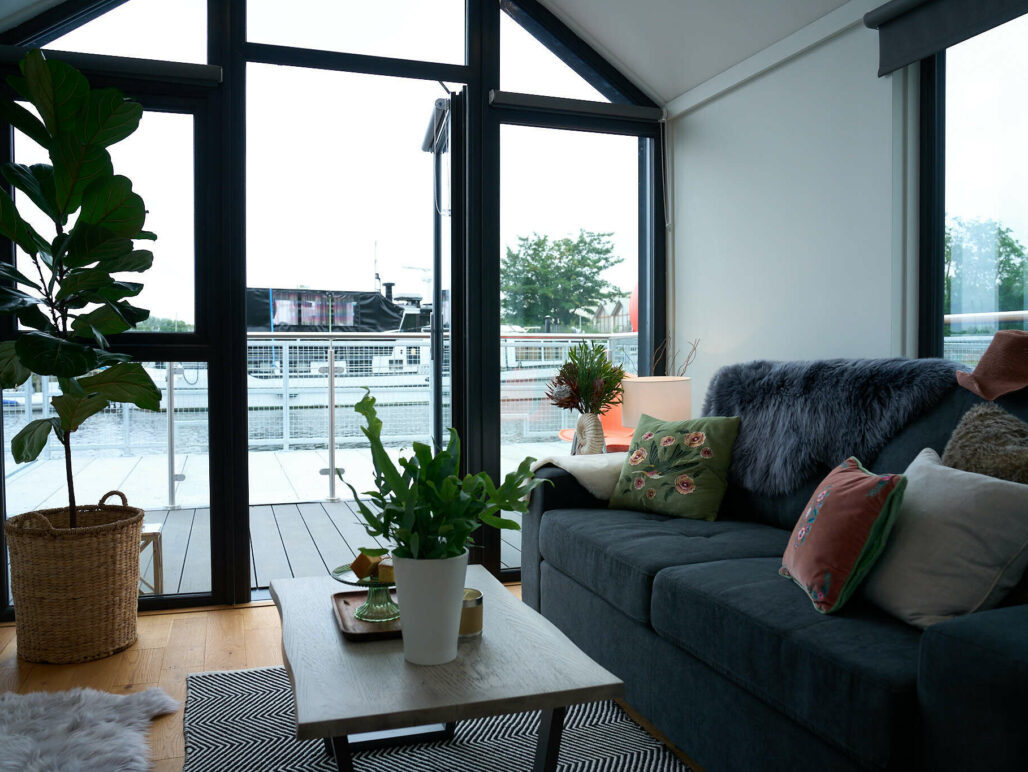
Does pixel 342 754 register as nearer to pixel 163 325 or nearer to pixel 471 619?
pixel 471 619

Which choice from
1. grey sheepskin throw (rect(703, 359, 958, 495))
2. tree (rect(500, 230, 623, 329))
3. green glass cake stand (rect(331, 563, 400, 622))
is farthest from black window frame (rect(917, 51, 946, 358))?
green glass cake stand (rect(331, 563, 400, 622))

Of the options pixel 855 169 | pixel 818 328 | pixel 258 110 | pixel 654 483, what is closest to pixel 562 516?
pixel 654 483

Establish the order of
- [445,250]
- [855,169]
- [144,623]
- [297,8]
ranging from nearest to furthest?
[855,169], [144,623], [297,8], [445,250]

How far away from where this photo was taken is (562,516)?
2779mm

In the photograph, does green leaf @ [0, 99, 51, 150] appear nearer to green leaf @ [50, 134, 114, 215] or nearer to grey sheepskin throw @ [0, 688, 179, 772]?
green leaf @ [50, 134, 114, 215]

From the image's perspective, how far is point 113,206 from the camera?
2703 millimetres

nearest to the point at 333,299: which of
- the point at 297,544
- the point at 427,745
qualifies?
the point at 297,544

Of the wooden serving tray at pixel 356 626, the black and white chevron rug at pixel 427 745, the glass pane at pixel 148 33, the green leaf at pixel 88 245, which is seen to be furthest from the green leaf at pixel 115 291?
the wooden serving tray at pixel 356 626

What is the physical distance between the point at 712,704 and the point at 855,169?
6.35 ft

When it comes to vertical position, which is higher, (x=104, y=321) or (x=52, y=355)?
(x=104, y=321)

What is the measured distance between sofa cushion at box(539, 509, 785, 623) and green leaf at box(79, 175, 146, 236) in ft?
5.70

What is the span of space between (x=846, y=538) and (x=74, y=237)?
246cm

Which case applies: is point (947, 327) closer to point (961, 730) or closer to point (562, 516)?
point (562, 516)

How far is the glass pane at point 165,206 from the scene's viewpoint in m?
3.23
